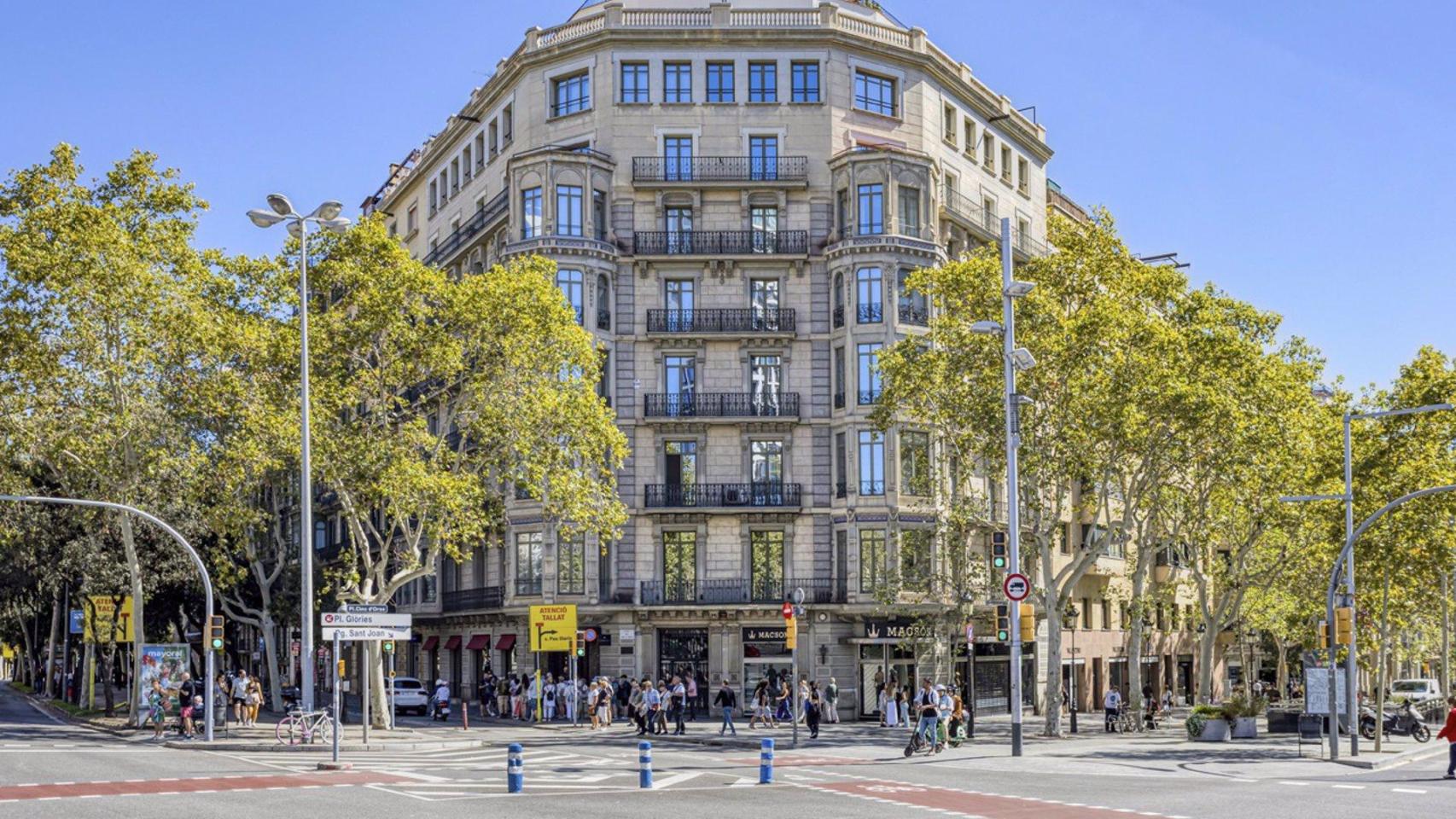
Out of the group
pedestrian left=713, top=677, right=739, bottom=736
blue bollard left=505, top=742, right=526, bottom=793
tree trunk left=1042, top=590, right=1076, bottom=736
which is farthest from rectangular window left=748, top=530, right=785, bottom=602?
blue bollard left=505, top=742, right=526, bottom=793

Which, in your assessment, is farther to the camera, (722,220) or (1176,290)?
(722,220)

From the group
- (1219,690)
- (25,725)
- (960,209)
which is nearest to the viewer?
(25,725)

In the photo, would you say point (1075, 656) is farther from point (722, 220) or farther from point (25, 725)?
point (25, 725)

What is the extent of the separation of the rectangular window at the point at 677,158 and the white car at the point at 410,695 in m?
21.0

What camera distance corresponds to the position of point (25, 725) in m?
50.7

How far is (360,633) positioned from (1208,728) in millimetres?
23341

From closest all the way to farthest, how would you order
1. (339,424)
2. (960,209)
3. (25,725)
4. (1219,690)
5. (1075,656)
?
(339,424) → (25,725) → (960,209) → (1075,656) → (1219,690)

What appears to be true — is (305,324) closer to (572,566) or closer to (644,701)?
(644,701)

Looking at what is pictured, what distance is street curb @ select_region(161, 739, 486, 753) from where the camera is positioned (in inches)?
1484

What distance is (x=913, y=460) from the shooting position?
2084 inches

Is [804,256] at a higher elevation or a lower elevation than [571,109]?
lower

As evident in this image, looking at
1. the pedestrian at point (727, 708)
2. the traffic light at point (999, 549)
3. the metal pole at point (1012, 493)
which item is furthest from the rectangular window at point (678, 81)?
the traffic light at point (999, 549)

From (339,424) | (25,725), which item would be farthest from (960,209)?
(25,725)

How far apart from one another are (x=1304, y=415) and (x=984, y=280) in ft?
35.8
